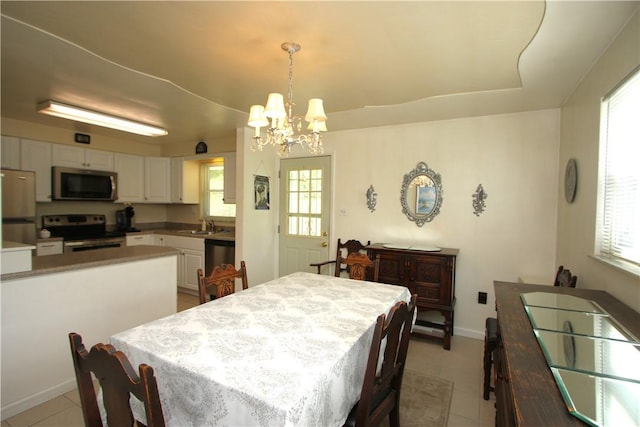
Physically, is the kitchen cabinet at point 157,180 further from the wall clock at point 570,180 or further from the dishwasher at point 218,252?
the wall clock at point 570,180

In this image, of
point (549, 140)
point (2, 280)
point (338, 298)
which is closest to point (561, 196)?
point (549, 140)

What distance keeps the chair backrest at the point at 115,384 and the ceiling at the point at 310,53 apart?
160cm

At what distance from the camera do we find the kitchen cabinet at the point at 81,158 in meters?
4.02

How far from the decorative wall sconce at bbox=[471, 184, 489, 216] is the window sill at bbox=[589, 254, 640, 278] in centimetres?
139

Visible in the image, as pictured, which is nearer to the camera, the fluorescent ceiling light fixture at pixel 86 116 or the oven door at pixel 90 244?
the fluorescent ceiling light fixture at pixel 86 116

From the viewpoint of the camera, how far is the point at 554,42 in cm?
179

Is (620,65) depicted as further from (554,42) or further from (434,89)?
(434,89)

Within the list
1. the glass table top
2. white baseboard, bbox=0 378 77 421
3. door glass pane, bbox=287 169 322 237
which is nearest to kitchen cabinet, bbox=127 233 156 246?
door glass pane, bbox=287 169 322 237

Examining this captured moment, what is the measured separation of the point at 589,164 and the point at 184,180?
196 inches

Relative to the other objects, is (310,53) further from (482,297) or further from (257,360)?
(482,297)

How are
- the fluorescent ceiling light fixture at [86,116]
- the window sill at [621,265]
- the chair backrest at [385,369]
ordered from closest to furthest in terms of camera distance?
the chair backrest at [385,369] < the window sill at [621,265] < the fluorescent ceiling light fixture at [86,116]

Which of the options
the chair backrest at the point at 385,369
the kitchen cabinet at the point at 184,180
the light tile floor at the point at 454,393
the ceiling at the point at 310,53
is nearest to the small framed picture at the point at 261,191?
the ceiling at the point at 310,53

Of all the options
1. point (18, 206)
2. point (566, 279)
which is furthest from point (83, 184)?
point (566, 279)

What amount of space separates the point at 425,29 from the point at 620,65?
41.6 inches
